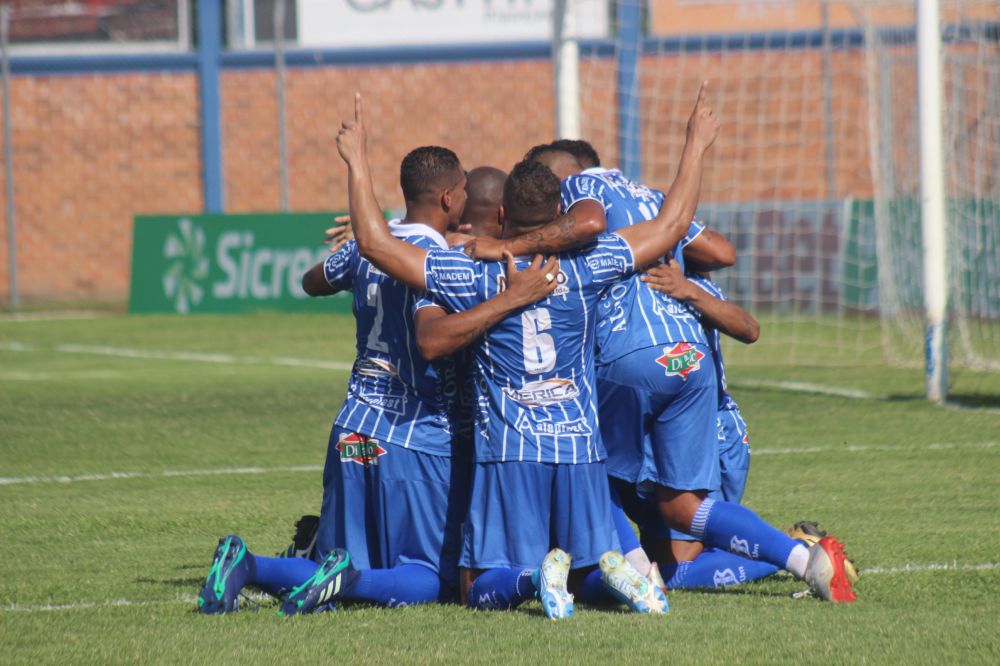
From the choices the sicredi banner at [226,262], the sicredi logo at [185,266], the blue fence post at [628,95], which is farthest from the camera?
the blue fence post at [628,95]

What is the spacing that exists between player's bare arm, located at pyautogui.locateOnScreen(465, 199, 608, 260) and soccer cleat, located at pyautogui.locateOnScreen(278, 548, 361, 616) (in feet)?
3.76

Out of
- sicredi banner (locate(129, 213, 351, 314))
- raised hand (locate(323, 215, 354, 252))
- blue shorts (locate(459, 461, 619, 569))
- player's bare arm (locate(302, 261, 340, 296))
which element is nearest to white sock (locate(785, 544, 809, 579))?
blue shorts (locate(459, 461, 619, 569))

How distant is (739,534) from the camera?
17.2 ft

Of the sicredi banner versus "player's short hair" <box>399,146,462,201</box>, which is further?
the sicredi banner

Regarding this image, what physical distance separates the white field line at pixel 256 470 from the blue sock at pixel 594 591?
3.47 metres

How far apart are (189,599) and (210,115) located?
67.0 feet

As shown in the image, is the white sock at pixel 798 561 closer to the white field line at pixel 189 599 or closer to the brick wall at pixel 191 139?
the white field line at pixel 189 599

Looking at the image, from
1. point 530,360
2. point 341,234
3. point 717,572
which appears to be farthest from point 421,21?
point 530,360

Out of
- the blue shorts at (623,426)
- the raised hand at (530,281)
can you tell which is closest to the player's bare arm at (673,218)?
the raised hand at (530,281)

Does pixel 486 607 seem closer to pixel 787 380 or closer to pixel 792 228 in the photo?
pixel 787 380

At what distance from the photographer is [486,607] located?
5145mm

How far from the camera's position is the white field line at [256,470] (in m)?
8.25

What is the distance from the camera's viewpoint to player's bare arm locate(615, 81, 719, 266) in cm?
528

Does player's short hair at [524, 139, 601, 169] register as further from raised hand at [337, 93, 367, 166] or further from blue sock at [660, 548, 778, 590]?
blue sock at [660, 548, 778, 590]
